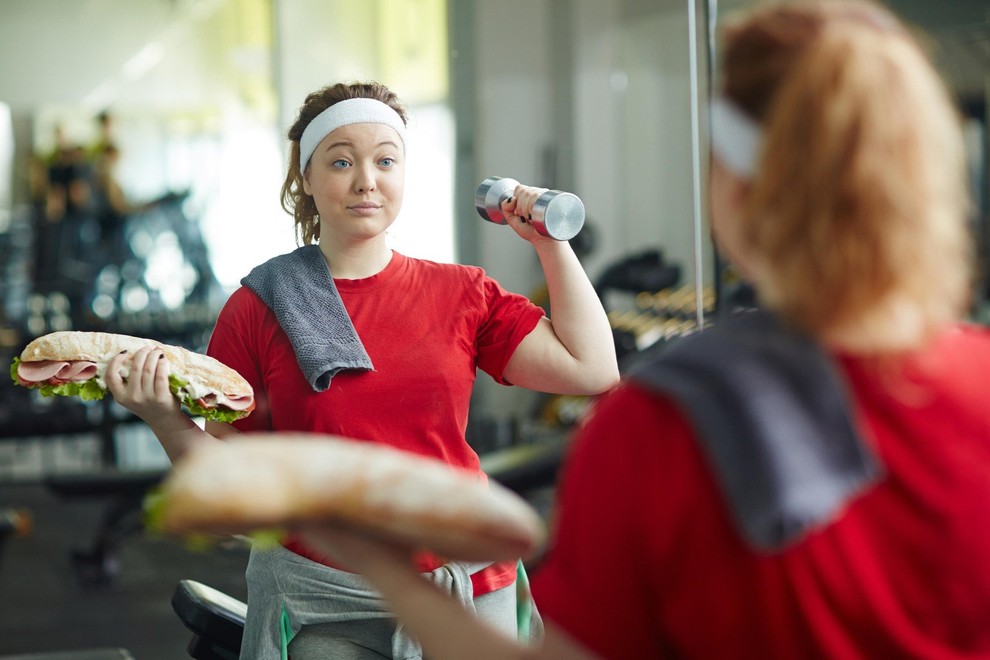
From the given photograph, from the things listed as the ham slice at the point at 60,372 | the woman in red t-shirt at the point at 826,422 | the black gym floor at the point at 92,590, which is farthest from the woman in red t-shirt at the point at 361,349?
the black gym floor at the point at 92,590

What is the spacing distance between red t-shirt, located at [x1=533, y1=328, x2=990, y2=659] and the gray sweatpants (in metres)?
0.77

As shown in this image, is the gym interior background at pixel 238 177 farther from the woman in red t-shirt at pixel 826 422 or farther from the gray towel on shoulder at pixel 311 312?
the woman in red t-shirt at pixel 826 422

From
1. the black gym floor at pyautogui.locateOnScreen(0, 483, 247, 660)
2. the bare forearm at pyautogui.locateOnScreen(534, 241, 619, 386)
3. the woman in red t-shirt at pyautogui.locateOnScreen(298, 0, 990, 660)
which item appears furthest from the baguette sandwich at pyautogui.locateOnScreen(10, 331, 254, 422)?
the black gym floor at pyautogui.locateOnScreen(0, 483, 247, 660)

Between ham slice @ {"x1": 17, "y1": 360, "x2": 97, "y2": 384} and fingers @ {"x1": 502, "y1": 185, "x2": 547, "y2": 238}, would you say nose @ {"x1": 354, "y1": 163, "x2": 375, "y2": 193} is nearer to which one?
fingers @ {"x1": 502, "y1": 185, "x2": 547, "y2": 238}

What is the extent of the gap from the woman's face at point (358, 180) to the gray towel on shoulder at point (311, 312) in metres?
0.08

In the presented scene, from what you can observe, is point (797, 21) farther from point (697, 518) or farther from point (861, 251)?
point (697, 518)

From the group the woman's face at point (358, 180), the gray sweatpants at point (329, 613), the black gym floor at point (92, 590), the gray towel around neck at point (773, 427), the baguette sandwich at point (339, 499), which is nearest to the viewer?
the gray towel around neck at point (773, 427)

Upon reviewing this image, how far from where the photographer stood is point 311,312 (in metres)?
1.59

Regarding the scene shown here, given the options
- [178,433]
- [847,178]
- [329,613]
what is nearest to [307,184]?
[178,433]

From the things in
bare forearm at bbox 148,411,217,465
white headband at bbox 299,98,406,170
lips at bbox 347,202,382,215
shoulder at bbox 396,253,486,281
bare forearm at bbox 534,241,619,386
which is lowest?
bare forearm at bbox 148,411,217,465

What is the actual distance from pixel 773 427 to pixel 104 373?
3.86 ft

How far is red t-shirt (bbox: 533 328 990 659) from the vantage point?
75cm

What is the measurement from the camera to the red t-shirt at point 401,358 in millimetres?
1536

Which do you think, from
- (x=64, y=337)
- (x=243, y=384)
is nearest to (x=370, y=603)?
(x=243, y=384)
